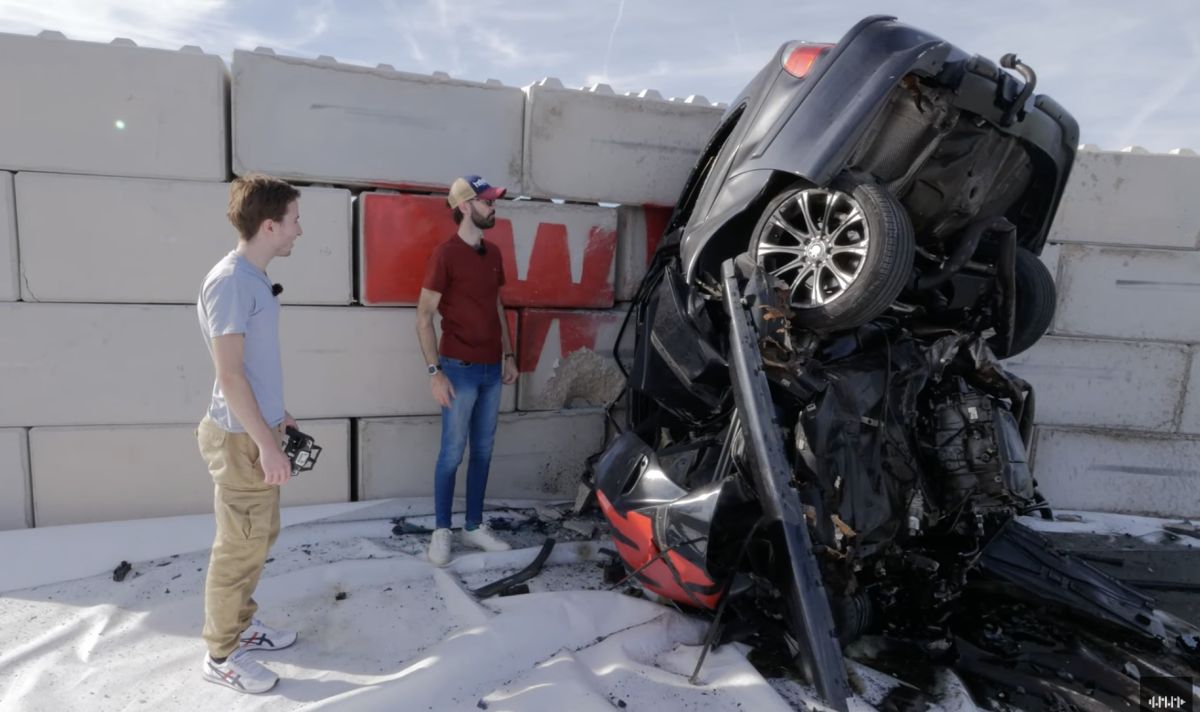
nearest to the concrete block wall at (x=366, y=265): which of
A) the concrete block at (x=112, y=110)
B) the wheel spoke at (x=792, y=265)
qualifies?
the concrete block at (x=112, y=110)

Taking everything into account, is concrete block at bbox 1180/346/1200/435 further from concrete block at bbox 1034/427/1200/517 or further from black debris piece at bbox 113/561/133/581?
black debris piece at bbox 113/561/133/581

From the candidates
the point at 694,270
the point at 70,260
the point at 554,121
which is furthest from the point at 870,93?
the point at 70,260

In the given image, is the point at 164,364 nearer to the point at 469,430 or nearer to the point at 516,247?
the point at 469,430

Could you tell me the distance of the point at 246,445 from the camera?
2.62 metres

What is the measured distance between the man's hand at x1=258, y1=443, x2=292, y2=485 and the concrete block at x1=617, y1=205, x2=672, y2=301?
2645 millimetres

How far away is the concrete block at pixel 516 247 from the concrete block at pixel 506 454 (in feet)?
2.38

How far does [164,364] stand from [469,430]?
1.62 meters

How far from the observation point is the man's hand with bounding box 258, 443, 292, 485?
2.51 metres

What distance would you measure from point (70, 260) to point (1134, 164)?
6.25 m

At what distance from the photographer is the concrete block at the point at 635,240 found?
4691 mm

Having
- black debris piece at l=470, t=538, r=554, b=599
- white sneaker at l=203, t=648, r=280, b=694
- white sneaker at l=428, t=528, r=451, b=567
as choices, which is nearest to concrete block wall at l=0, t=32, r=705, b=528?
white sneaker at l=428, t=528, r=451, b=567

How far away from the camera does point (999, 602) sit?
3514 millimetres

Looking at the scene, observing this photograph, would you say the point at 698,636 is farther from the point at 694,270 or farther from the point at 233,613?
the point at 233,613

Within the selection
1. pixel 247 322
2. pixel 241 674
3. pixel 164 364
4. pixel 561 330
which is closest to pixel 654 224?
pixel 561 330
